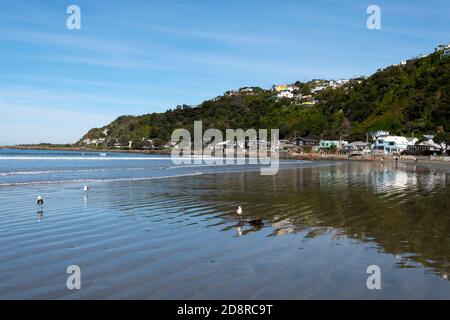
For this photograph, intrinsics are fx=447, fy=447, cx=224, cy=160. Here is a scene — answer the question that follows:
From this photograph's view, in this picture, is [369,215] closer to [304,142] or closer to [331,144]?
[331,144]

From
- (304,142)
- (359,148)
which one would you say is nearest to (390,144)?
(359,148)

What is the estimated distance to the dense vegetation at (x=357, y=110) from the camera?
106 metres

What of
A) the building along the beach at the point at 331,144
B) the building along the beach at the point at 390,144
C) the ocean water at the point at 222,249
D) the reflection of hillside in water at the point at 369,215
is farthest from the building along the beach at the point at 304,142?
the ocean water at the point at 222,249

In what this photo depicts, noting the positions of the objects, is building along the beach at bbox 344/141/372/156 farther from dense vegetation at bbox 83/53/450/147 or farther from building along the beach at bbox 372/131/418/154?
dense vegetation at bbox 83/53/450/147

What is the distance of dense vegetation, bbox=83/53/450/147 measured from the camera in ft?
349

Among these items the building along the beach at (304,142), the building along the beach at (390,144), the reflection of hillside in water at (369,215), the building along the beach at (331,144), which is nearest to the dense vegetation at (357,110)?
the building along the beach at (331,144)

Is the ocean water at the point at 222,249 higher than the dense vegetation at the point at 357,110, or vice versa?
the dense vegetation at the point at 357,110

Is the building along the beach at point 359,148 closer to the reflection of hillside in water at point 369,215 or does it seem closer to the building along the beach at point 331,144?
the building along the beach at point 331,144

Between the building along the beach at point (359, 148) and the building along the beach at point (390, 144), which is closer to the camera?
the building along the beach at point (390, 144)

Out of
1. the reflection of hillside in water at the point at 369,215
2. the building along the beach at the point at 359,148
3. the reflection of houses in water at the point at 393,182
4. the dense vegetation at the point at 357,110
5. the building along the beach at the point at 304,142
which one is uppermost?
the dense vegetation at the point at 357,110

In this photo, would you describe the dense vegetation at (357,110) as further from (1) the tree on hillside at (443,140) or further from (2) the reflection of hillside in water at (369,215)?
(2) the reflection of hillside in water at (369,215)

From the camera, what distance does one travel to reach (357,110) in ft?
415

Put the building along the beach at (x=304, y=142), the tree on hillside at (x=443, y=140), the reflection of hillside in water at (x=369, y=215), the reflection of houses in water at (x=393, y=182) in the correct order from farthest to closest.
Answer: the building along the beach at (x=304, y=142) < the tree on hillside at (x=443, y=140) < the reflection of houses in water at (x=393, y=182) < the reflection of hillside in water at (x=369, y=215)

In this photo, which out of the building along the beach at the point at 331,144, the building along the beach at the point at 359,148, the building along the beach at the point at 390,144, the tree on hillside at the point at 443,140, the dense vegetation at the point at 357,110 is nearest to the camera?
the tree on hillside at the point at 443,140
